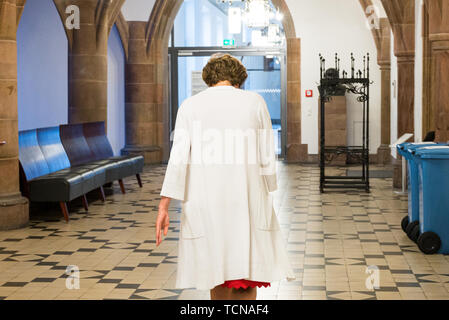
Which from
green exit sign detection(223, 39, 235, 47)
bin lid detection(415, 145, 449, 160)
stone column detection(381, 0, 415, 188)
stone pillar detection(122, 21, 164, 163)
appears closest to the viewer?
bin lid detection(415, 145, 449, 160)

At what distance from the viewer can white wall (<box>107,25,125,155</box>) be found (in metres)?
16.0

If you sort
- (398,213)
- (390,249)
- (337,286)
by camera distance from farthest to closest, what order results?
1. (398,213)
2. (390,249)
3. (337,286)

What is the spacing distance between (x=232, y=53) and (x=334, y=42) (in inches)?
96.2

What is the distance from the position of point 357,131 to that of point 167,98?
434 cm

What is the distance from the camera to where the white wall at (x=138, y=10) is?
54.7ft

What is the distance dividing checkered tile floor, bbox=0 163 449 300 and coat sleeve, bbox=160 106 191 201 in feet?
6.08

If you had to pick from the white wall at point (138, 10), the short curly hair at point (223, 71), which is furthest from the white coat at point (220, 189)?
the white wall at point (138, 10)

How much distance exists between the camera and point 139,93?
1678 cm

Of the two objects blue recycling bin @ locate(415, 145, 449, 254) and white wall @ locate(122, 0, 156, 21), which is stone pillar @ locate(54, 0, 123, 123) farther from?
blue recycling bin @ locate(415, 145, 449, 254)

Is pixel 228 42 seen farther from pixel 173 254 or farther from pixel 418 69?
pixel 173 254

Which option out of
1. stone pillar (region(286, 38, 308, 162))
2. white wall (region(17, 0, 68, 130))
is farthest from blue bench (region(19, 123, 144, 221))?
stone pillar (region(286, 38, 308, 162))

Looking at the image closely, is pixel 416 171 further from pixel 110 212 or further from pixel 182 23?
pixel 182 23

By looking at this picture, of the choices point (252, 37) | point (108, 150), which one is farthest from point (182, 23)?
point (108, 150)

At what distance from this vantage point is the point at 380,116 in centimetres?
1720
